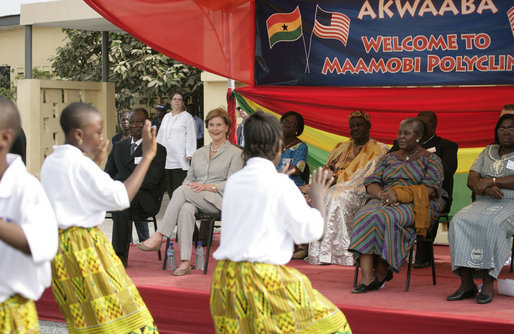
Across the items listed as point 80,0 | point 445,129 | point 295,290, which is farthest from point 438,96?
point 80,0

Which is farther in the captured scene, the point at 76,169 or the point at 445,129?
the point at 445,129

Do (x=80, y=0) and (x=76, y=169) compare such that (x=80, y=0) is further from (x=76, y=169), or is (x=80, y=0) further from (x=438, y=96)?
(x=76, y=169)

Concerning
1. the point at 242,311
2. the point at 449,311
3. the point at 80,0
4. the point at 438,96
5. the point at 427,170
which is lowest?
the point at 449,311

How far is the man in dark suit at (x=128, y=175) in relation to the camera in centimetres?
707

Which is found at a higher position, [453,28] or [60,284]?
[453,28]

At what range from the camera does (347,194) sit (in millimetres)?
6992

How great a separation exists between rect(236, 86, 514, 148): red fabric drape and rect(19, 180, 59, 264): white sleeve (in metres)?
5.49

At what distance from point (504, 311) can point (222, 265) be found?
252cm

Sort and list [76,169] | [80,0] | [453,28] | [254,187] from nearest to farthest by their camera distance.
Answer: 1. [254,187]
2. [76,169]
3. [453,28]
4. [80,0]

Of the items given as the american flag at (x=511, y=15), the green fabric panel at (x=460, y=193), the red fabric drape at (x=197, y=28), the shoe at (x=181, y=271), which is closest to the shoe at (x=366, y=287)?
the shoe at (x=181, y=271)

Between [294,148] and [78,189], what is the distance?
4107 mm

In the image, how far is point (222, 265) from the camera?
334cm

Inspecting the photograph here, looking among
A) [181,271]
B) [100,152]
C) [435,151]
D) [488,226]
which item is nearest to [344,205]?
[435,151]

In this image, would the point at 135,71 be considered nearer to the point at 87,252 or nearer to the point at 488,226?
the point at 488,226
